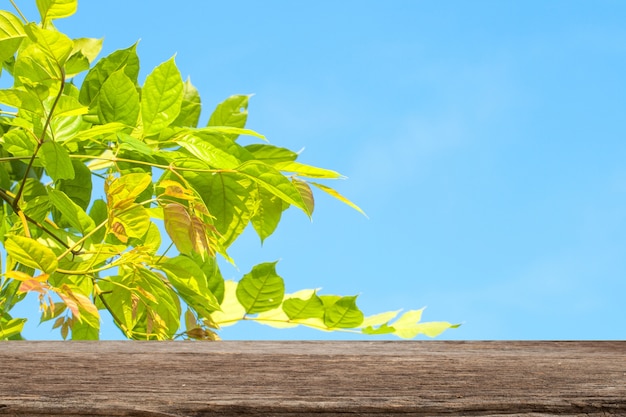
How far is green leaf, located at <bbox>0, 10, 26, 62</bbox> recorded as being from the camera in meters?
0.91

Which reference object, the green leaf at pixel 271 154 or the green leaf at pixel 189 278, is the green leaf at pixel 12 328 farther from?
the green leaf at pixel 271 154

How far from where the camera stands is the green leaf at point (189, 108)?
1.23 metres

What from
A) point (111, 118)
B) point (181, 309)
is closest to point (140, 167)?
point (111, 118)

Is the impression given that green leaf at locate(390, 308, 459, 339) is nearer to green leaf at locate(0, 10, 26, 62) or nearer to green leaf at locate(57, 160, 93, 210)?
green leaf at locate(57, 160, 93, 210)

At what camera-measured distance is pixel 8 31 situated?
36.4 inches

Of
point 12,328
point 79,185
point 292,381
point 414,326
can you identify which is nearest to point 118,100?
point 79,185

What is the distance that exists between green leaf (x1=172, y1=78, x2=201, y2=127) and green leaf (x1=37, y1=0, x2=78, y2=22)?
31 centimetres

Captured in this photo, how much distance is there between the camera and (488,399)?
0.46m

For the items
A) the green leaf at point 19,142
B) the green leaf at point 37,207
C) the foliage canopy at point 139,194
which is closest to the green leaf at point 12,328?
the foliage canopy at point 139,194

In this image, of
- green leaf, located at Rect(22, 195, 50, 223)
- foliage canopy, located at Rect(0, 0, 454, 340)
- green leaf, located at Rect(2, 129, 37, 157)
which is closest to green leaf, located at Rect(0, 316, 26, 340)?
foliage canopy, located at Rect(0, 0, 454, 340)

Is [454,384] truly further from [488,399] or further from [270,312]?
[270,312]

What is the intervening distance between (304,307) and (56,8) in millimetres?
581

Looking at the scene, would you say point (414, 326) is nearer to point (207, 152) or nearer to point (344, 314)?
point (344, 314)

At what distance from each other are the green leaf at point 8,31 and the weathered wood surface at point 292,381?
513mm
